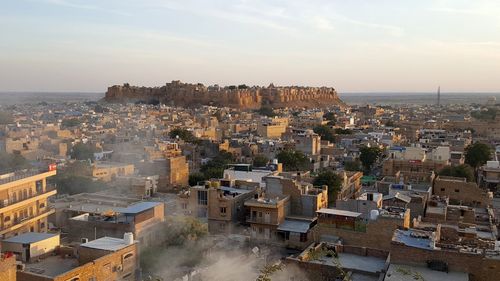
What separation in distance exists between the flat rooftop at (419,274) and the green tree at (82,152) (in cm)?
2646

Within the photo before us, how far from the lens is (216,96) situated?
112688 millimetres

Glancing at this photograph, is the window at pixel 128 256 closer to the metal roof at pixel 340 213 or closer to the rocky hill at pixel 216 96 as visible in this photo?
the metal roof at pixel 340 213

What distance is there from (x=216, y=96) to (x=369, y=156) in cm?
8046

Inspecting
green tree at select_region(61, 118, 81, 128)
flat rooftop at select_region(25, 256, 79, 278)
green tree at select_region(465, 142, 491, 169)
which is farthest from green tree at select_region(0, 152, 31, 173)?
green tree at select_region(465, 142, 491, 169)

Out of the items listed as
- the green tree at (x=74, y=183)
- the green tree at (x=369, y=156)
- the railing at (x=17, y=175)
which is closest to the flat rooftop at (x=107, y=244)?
the railing at (x=17, y=175)

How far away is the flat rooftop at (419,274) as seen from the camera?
11.5 meters

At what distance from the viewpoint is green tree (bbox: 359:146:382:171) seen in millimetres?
34312

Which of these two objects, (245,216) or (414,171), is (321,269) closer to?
(245,216)

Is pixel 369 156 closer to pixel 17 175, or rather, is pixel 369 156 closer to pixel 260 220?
pixel 260 220

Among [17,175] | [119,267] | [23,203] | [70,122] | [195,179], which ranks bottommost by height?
[195,179]

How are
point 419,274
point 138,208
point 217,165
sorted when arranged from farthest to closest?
point 217,165, point 138,208, point 419,274

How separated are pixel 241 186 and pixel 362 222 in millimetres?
6672

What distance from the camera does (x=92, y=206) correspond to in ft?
67.6

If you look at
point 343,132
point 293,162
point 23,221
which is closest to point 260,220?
point 23,221
